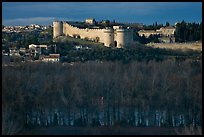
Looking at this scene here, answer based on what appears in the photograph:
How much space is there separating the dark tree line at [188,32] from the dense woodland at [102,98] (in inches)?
217

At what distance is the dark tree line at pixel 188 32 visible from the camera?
41.1 feet

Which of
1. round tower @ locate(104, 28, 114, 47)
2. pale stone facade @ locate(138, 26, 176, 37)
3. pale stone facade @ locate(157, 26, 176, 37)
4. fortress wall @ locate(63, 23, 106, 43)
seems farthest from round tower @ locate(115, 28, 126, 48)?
pale stone facade @ locate(157, 26, 176, 37)

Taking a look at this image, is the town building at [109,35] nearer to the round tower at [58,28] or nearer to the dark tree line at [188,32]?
the round tower at [58,28]

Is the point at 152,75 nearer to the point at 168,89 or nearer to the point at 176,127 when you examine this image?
the point at 168,89

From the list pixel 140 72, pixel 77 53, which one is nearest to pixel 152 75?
pixel 140 72

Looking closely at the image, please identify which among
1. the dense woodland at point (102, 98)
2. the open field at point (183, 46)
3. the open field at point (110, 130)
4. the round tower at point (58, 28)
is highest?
the round tower at point (58, 28)

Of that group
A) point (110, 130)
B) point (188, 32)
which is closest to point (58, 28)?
point (188, 32)

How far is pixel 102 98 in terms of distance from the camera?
6.66m

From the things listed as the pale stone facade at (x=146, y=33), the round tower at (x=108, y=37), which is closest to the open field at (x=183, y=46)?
the round tower at (x=108, y=37)

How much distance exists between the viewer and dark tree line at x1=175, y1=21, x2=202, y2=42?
41.1 ft

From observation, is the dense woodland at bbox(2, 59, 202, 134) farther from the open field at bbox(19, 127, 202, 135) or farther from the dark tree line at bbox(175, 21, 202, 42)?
the dark tree line at bbox(175, 21, 202, 42)

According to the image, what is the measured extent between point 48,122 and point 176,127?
1675mm

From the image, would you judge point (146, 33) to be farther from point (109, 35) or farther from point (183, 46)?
point (183, 46)

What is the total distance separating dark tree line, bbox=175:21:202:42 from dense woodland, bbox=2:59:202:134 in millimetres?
5511
